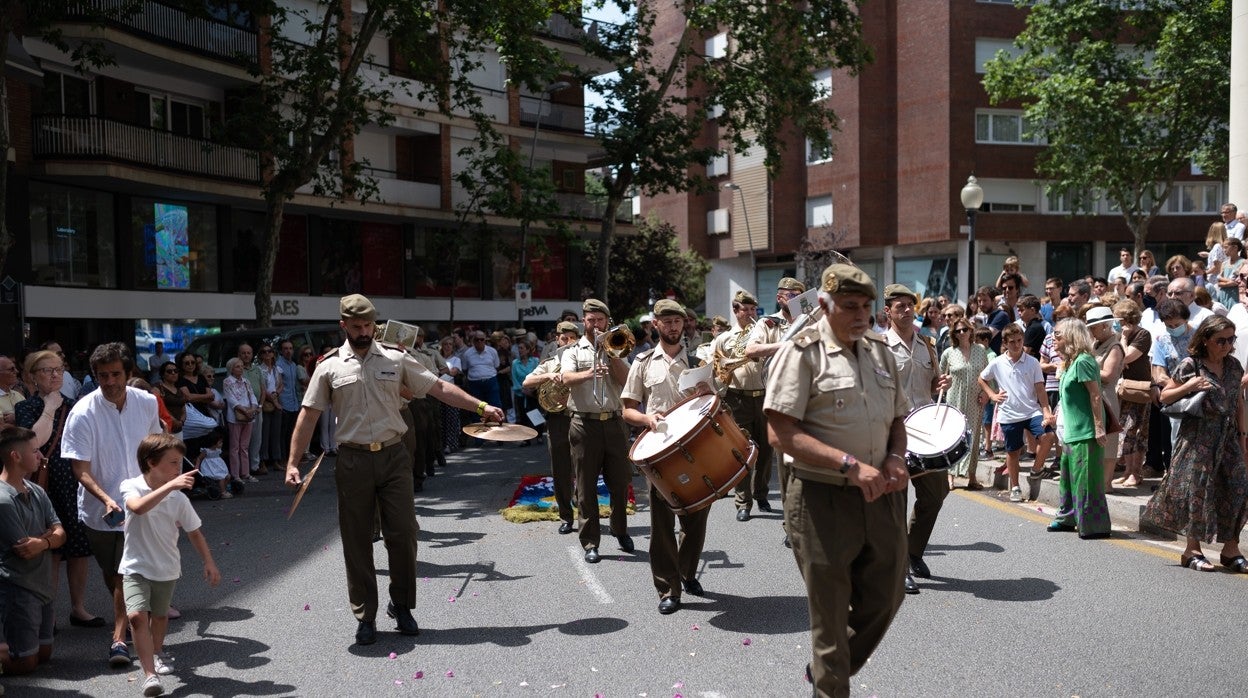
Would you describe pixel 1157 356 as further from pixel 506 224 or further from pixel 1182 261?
pixel 506 224

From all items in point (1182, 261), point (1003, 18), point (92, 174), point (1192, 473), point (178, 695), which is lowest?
point (178, 695)

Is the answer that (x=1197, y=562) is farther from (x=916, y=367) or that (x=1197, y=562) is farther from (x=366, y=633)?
(x=366, y=633)

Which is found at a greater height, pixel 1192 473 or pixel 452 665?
pixel 1192 473

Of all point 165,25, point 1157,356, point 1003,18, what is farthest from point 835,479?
point 1003,18

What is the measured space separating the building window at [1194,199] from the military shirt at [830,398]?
145ft

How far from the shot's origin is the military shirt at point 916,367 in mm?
8109

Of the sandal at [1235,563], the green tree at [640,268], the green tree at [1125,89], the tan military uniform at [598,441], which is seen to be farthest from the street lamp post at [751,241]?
the sandal at [1235,563]

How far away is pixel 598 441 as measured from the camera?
9.54m

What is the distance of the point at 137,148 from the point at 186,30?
11.3ft

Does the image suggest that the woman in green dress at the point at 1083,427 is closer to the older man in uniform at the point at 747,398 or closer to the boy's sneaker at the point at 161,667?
the older man in uniform at the point at 747,398

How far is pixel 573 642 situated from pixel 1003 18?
134 ft

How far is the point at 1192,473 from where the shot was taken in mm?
8219

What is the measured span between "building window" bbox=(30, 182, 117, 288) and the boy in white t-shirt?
845 inches

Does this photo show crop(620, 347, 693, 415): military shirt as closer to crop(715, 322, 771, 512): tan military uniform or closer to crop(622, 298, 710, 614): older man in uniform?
crop(622, 298, 710, 614): older man in uniform
